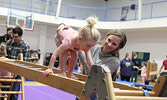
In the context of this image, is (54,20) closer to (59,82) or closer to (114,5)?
(114,5)

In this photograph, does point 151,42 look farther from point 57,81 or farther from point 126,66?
point 57,81

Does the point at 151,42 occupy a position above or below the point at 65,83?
above

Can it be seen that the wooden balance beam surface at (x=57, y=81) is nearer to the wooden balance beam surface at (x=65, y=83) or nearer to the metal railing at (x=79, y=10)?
the wooden balance beam surface at (x=65, y=83)

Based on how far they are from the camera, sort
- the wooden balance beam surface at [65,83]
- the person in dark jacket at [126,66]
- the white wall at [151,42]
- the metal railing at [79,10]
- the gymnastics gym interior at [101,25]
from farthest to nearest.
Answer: the metal railing at [79,10] < the white wall at [151,42] < the gymnastics gym interior at [101,25] < the person in dark jacket at [126,66] < the wooden balance beam surface at [65,83]

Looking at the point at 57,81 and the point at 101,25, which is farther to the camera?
the point at 101,25

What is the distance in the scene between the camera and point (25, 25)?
34.8ft

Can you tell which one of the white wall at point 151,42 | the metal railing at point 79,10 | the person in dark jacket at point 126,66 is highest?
the metal railing at point 79,10

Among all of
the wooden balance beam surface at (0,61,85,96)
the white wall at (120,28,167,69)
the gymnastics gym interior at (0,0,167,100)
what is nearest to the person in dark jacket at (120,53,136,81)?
the gymnastics gym interior at (0,0,167,100)

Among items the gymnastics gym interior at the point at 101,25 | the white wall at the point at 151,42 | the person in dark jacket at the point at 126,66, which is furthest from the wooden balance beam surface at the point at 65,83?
the white wall at the point at 151,42

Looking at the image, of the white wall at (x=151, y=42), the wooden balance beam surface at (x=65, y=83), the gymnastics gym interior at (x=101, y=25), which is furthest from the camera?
the white wall at (x=151, y=42)

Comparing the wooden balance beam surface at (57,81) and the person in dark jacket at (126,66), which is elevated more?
the wooden balance beam surface at (57,81)

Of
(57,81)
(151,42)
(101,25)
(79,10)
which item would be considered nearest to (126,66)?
(151,42)

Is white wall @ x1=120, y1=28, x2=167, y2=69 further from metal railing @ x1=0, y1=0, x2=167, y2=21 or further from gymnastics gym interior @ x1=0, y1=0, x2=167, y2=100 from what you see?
metal railing @ x1=0, y1=0, x2=167, y2=21

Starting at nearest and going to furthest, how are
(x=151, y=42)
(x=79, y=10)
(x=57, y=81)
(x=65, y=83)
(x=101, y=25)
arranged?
(x=65, y=83), (x=57, y=81), (x=151, y=42), (x=101, y=25), (x=79, y=10)
